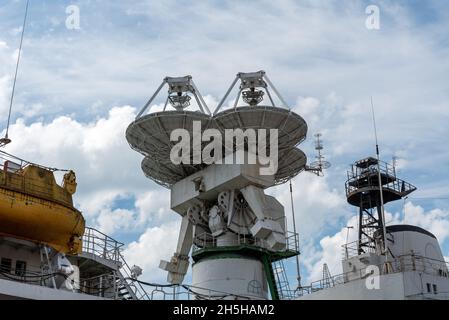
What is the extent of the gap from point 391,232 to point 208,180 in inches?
489

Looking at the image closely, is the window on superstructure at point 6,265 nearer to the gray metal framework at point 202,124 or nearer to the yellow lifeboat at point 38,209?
the yellow lifeboat at point 38,209

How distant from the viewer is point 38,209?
26.0m

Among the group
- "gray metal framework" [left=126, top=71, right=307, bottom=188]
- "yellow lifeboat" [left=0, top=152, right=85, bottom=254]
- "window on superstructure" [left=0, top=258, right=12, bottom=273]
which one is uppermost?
"gray metal framework" [left=126, top=71, right=307, bottom=188]

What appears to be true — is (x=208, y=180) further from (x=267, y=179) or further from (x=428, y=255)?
(x=428, y=255)

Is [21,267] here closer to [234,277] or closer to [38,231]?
[38,231]

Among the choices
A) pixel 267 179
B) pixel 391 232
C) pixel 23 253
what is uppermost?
pixel 267 179

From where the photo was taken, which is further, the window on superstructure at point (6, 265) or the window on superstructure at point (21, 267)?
the window on superstructure at point (21, 267)

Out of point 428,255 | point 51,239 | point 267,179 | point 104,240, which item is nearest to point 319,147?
point 267,179

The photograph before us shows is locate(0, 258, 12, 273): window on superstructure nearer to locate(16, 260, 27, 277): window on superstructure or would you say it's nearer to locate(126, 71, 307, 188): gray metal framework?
locate(16, 260, 27, 277): window on superstructure

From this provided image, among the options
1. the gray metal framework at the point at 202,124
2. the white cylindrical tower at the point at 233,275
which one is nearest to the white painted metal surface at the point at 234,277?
the white cylindrical tower at the point at 233,275

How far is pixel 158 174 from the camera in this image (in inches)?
1891

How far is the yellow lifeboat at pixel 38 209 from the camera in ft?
83.2

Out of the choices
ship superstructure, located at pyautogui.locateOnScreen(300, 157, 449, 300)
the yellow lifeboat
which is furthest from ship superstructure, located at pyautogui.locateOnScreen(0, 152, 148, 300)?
ship superstructure, located at pyautogui.locateOnScreen(300, 157, 449, 300)

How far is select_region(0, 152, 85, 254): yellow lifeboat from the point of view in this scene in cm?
2537
